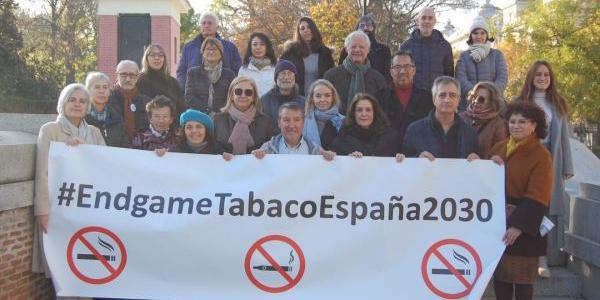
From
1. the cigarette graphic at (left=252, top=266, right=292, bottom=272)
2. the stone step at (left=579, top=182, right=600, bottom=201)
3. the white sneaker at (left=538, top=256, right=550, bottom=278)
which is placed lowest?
the white sneaker at (left=538, top=256, right=550, bottom=278)

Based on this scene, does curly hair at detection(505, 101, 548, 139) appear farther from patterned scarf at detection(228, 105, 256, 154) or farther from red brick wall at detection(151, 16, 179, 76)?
red brick wall at detection(151, 16, 179, 76)

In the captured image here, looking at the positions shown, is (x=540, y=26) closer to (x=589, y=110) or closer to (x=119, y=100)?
(x=589, y=110)

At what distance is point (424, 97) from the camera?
6.69m

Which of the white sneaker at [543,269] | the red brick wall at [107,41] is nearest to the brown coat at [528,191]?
the white sneaker at [543,269]

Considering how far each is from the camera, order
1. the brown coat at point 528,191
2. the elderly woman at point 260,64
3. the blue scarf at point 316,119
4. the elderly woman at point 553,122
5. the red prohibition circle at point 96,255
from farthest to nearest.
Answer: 1. the elderly woman at point 260,64
2. the elderly woman at point 553,122
3. the blue scarf at point 316,119
4. the red prohibition circle at point 96,255
5. the brown coat at point 528,191

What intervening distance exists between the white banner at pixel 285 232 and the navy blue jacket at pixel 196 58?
2.78 m

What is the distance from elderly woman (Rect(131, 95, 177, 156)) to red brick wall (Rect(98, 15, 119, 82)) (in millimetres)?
16217

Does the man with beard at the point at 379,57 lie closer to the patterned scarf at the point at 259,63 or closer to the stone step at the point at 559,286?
the patterned scarf at the point at 259,63

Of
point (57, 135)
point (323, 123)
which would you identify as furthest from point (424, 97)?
point (57, 135)

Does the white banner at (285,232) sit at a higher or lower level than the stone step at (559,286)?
higher

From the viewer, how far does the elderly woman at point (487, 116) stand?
575 cm

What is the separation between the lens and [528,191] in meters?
5.05

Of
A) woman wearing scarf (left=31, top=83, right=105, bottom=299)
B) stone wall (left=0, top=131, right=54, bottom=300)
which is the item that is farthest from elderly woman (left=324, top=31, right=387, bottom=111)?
stone wall (left=0, top=131, right=54, bottom=300)

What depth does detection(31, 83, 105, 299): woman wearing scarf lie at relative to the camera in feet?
17.4
